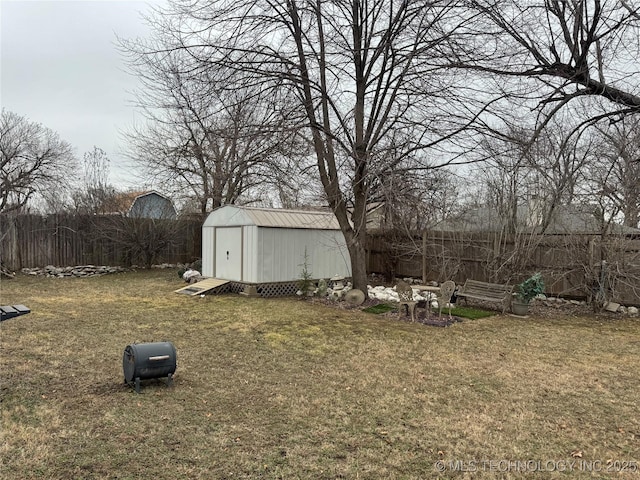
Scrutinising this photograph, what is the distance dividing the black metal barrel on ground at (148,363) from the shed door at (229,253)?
21.6ft

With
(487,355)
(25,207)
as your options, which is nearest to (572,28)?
(487,355)

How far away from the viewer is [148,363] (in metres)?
3.97

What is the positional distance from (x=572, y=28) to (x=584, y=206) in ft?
18.9

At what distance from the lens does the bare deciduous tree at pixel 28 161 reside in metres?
19.7

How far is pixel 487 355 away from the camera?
5.58m

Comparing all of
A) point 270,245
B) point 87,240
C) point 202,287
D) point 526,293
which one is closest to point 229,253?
point 202,287

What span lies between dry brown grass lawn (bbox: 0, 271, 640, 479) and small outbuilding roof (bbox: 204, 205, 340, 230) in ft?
12.6

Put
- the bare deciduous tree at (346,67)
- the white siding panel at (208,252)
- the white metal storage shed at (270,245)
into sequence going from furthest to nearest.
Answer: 1. the white siding panel at (208,252)
2. the white metal storage shed at (270,245)
3. the bare deciduous tree at (346,67)

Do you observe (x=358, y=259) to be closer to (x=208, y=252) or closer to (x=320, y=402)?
(x=208, y=252)

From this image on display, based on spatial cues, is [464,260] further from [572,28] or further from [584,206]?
[572,28]

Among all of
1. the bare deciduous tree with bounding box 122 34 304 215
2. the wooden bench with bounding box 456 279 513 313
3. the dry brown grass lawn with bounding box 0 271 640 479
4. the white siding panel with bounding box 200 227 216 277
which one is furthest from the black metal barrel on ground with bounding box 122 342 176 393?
the white siding panel with bounding box 200 227 216 277

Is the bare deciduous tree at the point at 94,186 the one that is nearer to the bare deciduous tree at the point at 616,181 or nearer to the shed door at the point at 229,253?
the shed door at the point at 229,253

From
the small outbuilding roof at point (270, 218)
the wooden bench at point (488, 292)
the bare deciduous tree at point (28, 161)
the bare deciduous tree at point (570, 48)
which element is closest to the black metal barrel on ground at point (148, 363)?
the bare deciduous tree at point (570, 48)

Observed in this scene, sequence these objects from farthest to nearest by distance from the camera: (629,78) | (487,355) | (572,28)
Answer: (487,355) → (629,78) → (572,28)
